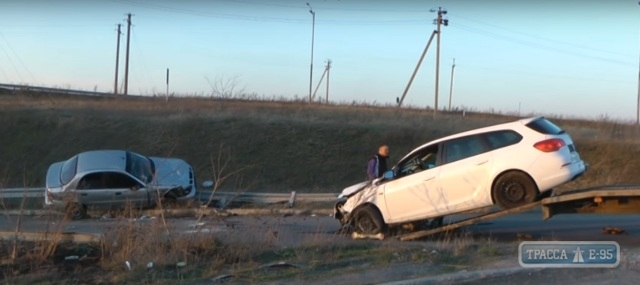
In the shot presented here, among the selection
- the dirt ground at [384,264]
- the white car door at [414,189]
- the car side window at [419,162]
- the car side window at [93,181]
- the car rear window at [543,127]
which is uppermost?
the car rear window at [543,127]

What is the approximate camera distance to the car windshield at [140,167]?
22.3 metres

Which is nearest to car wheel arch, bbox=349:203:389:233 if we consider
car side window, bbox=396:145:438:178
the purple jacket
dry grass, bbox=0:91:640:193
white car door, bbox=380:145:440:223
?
white car door, bbox=380:145:440:223

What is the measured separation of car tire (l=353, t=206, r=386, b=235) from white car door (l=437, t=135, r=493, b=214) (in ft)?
3.76

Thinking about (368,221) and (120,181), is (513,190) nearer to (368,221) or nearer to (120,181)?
(368,221)

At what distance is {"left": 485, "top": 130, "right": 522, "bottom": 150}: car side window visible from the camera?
1338 cm

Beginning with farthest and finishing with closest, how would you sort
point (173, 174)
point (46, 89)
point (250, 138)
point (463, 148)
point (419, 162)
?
1. point (46, 89)
2. point (250, 138)
3. point (173, 174)
4. point (419, 162)
5. point (463, 148)

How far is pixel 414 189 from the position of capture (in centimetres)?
1384

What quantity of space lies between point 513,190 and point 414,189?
1575mm

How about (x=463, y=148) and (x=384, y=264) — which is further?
(x=463, y=148)

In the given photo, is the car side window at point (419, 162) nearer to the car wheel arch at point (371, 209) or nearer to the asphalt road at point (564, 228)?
the car wheel arch at point (371, 209)

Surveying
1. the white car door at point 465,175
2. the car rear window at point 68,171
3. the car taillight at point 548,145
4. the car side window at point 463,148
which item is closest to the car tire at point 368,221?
the white car door at point 465,175

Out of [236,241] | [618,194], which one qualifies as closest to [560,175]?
[618,194]

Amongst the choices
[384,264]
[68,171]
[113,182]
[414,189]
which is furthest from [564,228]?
[68,171]

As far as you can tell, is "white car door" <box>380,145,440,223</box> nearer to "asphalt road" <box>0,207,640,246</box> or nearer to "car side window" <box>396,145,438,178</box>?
"car side window" <box>396,145,438,178</box>
